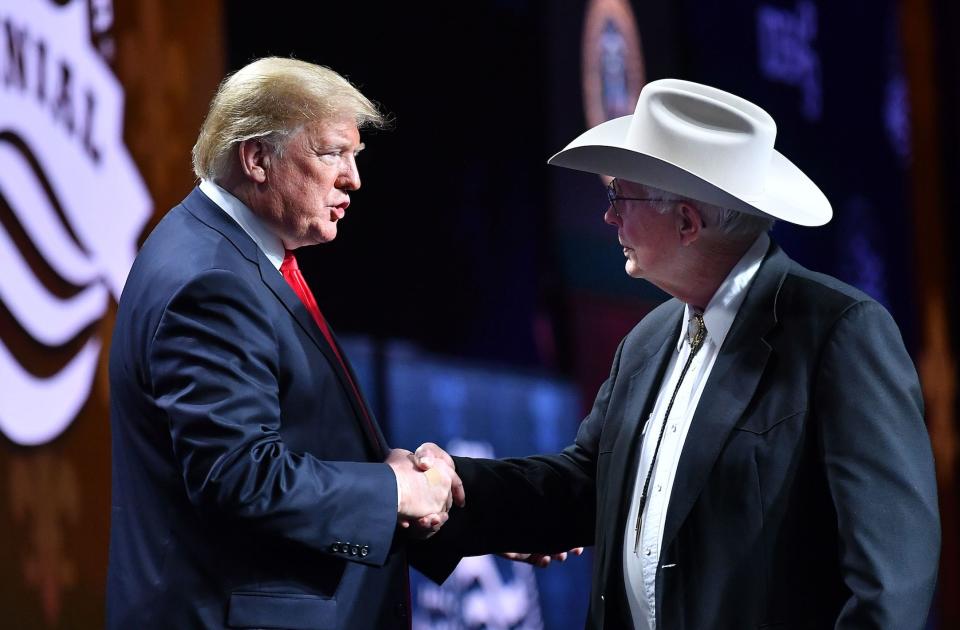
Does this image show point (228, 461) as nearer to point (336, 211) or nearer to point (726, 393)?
point (336, 211)

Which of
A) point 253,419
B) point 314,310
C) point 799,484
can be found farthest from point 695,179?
point 253,419

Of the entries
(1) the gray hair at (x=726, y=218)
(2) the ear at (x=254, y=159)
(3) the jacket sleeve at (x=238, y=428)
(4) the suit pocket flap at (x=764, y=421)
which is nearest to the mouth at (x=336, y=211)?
(2) the ear at (x=254, y=159)

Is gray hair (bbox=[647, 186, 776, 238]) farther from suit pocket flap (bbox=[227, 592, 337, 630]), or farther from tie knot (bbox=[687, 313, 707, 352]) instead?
suit pocket flap (bbox=[227, 592, 337, 630])

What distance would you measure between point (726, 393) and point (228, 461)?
825mm

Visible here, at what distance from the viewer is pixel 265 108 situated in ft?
7.41

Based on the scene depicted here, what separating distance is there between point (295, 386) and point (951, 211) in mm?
5779

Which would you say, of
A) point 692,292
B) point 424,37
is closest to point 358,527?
point 692,292

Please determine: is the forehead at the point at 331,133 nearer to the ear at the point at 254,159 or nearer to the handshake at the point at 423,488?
the ear at the point at 254,159

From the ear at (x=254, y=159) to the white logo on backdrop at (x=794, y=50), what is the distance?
13.0 ft

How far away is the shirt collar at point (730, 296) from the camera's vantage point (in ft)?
7.65

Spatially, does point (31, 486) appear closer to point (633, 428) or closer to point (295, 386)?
point (295, 386)

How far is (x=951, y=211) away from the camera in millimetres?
7141

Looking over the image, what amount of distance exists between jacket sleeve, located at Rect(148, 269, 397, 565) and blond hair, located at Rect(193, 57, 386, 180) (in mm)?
288

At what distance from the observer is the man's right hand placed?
7.26 feet
